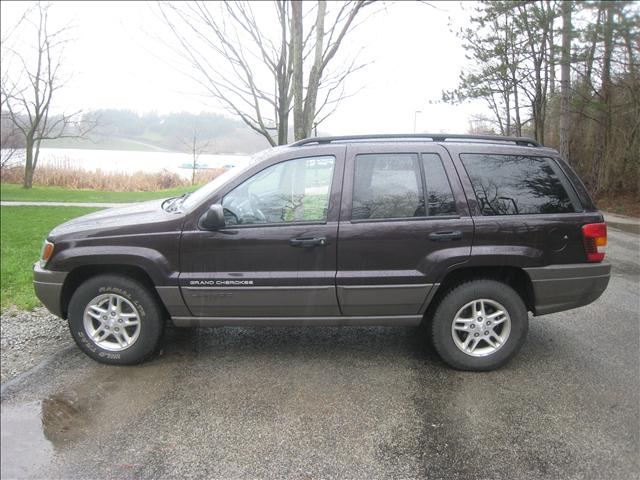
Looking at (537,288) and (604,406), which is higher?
(537,288)

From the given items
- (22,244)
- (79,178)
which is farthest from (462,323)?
(79,178)

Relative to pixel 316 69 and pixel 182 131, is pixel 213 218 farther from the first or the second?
pixel 182 131

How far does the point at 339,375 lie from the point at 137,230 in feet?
6.40

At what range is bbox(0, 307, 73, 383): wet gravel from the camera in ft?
12.5

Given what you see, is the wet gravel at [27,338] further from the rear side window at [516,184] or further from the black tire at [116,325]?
the rear side window at [516,184]

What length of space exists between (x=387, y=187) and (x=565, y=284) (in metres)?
1.64

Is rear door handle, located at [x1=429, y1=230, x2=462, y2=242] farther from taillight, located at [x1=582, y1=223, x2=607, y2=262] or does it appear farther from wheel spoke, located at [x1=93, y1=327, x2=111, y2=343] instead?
wheel spoke, located at [x1=93, y1=327, x2=111, y2=343]

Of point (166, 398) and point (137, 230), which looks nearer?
point (166, 398)

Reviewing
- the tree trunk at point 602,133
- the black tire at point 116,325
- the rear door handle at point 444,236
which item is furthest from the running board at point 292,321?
the tree trunk at point 602,133

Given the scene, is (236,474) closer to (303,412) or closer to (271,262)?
(303,412)

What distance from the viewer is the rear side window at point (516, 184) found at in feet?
12.4

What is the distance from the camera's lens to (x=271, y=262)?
365 centimetres

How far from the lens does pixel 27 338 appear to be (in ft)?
14.2

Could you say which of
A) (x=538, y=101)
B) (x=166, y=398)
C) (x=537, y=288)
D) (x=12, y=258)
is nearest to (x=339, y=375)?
(x=166, y=398)
